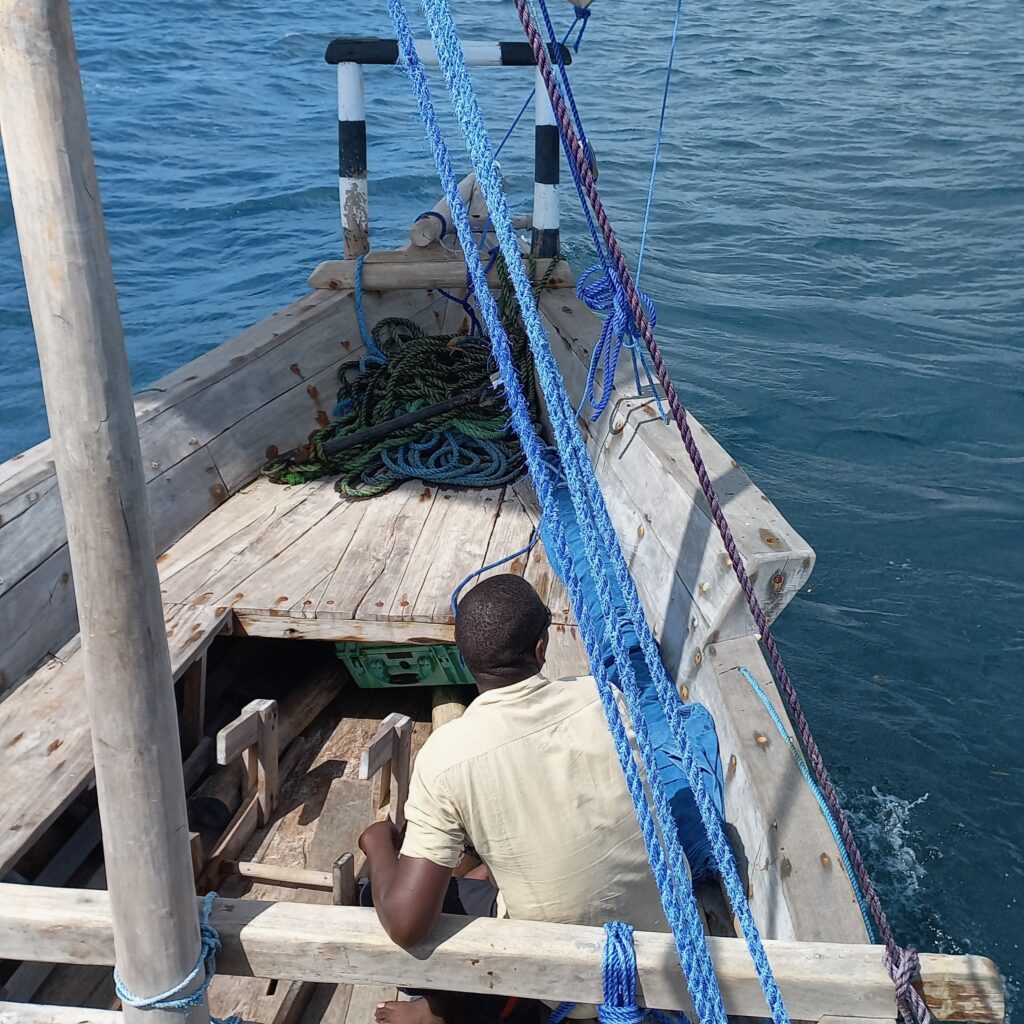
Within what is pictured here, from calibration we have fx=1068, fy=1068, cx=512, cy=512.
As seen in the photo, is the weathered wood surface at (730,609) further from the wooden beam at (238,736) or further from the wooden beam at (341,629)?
the wooden beam at (238,736)

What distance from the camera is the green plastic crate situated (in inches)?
141

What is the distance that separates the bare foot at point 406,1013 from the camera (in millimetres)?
2189

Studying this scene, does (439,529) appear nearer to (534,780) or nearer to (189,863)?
(534,780)

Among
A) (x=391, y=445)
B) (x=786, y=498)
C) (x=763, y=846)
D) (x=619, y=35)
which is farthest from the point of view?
(x=619, y=35)

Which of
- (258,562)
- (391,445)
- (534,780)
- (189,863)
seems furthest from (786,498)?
(189,863)

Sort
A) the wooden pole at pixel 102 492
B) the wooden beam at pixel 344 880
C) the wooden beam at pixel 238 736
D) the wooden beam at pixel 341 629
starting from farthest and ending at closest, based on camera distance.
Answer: the wooden beam at pixel 341 629, the wooden beam at pixel 238 736, the wooden beam at pixel 344 880, the wooden pole at pixel 102 492

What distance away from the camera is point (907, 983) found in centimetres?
165

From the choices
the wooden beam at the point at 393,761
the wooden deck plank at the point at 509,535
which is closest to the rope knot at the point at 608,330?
the wooden deck plank at the point at 509,535

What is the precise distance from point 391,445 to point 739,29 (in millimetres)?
16794

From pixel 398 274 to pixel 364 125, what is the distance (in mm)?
757

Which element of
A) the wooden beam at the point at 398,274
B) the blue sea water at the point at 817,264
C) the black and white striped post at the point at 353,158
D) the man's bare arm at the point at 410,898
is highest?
the black and white striped post at the point at 353,158

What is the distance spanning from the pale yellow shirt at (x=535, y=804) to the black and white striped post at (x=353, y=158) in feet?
11.8

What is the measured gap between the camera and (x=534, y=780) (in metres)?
1.91

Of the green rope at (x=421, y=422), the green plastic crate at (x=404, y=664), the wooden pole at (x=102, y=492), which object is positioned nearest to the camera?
the wooden pole at (x=102, y=492)
